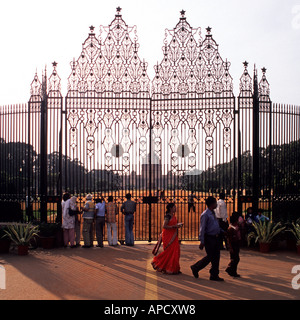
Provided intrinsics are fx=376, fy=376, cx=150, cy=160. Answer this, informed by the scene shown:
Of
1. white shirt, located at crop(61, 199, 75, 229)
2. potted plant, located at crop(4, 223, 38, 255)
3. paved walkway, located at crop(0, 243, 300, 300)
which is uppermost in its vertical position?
white shirt, located at crop(61, 199, 75, 229)

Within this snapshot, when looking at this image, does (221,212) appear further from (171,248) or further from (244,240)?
(171,248)

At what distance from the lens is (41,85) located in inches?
461

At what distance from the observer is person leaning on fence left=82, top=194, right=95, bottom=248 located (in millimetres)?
11008

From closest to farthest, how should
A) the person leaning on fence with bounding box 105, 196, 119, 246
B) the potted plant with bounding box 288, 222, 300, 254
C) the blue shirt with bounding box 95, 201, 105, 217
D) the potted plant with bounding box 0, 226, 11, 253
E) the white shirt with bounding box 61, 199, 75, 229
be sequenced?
1. the potted plant with bounding box 288, 222, 300, 254
2. the potted plant with bounding box 0, 226, 11, 253
3. the white shirt with bounding box 61, 199, 75, 229
4. the blue shirt with bounding box 95, 201, 105, 217
5. the person leaning on fence with bounding box 105, 196, 119, 246

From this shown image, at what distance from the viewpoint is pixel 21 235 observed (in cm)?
990

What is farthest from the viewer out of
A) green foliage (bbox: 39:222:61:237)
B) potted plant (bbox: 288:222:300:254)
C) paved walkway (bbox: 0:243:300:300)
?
green foliage (bbox: 39:222:61:237)

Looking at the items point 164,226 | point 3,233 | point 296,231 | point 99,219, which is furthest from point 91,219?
point 296,231

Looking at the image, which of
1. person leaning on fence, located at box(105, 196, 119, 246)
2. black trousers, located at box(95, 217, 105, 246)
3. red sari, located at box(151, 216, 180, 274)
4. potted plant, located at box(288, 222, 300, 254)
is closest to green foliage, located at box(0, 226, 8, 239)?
black trousers, located at box(95, 217, 105, 246)

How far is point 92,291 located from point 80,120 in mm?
6427

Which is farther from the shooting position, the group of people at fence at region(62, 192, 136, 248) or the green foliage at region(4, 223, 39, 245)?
the group of people at fence at region(62, 192, 136, 248)

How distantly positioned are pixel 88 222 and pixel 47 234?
1.21 meters

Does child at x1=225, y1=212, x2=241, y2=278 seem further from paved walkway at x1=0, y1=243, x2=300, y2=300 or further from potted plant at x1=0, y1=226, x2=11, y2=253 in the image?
potted plant at x1=0, y1=226, x2=11, y2=253

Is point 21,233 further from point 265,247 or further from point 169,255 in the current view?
point 265,247

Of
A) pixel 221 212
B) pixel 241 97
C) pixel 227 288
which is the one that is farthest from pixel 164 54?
pixel 227 288
